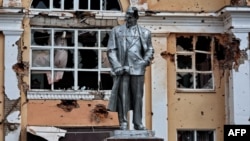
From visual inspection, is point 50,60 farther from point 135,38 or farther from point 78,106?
point 135,38

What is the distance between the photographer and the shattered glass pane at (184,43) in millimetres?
19422

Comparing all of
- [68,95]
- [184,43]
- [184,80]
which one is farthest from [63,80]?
[184,43]

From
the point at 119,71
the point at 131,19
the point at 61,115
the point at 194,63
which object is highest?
the point at 131,19

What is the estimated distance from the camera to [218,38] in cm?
1945

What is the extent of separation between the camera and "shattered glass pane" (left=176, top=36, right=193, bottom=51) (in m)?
19.4

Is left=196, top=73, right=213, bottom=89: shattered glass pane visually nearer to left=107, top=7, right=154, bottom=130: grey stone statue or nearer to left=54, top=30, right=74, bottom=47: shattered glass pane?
left=54, top=30, right=74, bottom=47: shattered glass pane

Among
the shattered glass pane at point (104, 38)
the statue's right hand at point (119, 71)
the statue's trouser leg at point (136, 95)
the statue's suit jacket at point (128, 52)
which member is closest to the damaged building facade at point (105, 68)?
the shattered glass pane at point (104, 38)

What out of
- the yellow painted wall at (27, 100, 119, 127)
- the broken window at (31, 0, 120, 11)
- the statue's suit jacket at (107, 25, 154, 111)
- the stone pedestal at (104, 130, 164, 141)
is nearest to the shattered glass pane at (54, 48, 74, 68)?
the yellow painted wall at (27, 100, 119, 127)

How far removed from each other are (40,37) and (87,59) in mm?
1189

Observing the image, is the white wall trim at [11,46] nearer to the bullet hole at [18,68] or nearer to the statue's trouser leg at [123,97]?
the bullet hole at [18,68]

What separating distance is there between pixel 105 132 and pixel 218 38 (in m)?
3.56

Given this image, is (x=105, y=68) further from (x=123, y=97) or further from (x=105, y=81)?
(x=123, y=97)

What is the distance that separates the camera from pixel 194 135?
62.8 ft

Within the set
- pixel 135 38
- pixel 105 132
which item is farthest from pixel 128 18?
pixel 105 132
